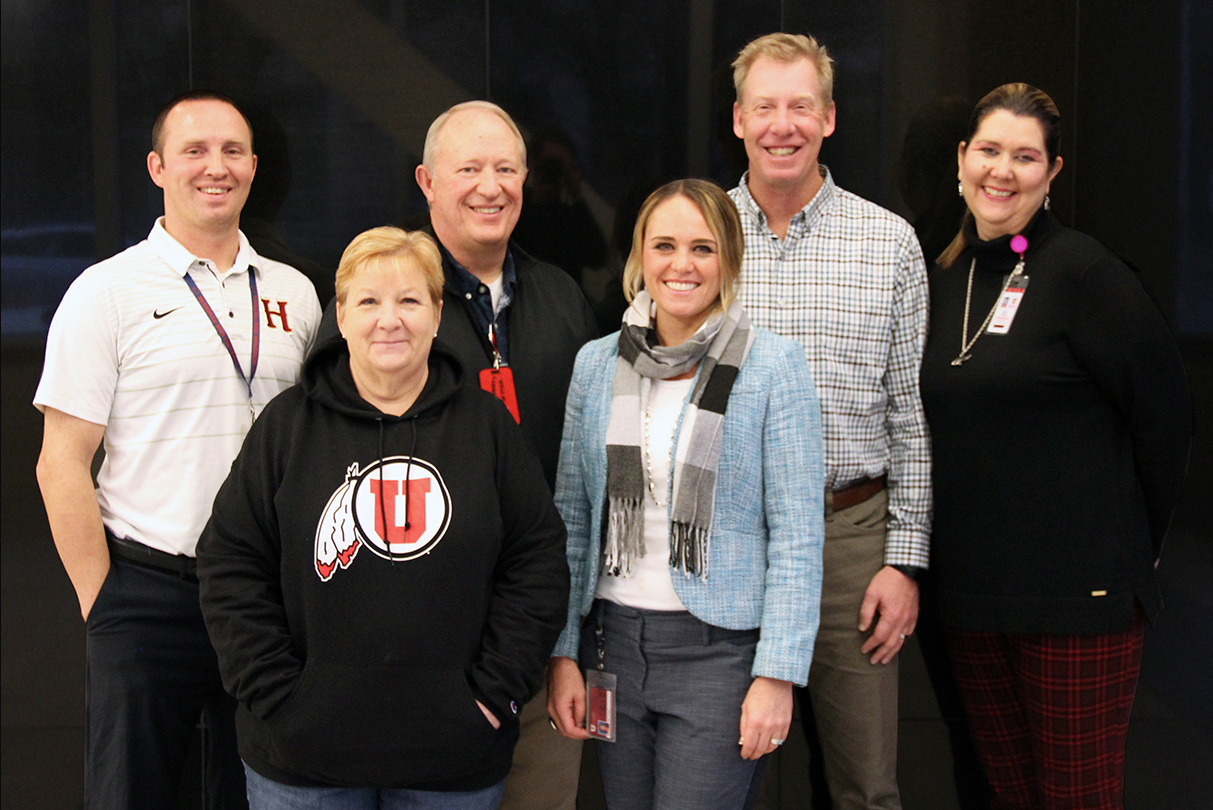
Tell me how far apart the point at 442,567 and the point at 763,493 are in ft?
2.25

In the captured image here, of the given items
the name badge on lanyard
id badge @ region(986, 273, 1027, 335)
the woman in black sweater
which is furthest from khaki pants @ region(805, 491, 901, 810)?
the name badge on lanyard

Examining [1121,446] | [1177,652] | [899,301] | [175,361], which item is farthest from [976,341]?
[175,361]

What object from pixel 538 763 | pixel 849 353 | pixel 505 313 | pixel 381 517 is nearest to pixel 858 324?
pixel 849 353

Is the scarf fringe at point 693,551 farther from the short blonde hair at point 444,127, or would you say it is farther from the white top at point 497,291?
the short blonde hair at point 444,127

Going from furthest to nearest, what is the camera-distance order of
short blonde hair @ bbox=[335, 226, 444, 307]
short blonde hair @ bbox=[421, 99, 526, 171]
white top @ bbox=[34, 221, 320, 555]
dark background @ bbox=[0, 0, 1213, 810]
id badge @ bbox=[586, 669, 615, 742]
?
dark background @ bbox=[0, 0, 1213, 810] → short blonde hair @ bbox=[421, 99, 526, 171] → white top @ bbox=[34, 221, 320, 555] → id badge @ bbox=[586, 669, 615, 742] → short blonde hair @ bbox=[335, 226, 444, 307]

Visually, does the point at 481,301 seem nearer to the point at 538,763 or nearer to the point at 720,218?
the point at 720,218

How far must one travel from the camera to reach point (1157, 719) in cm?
323

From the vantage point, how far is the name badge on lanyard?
96.6 inches

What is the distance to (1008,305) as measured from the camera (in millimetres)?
2545

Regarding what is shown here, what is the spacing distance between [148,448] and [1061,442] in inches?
90.3

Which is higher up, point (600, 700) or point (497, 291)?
point (497, 291)

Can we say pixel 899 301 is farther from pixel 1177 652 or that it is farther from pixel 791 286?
pixel 1177 652

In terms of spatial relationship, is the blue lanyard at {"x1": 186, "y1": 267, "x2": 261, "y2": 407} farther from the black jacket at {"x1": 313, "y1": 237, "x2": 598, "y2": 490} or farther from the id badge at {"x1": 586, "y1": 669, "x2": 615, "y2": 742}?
the id badge at {"x1": 586, "y1": 669, "x2": 615, "y2": 742}

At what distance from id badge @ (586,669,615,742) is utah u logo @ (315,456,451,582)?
51 centimetres
